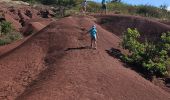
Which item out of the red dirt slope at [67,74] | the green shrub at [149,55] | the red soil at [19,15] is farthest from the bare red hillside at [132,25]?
the red soil at [19,15]

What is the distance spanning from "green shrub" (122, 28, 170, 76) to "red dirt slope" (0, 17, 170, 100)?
1411mm

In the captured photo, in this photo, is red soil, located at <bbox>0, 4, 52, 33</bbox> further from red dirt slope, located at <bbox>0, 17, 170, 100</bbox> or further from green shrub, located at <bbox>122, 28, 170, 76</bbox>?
red dirt slope, located at <bbox>0, 17, 170, 100</bbox>

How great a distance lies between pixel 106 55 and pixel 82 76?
222 inches

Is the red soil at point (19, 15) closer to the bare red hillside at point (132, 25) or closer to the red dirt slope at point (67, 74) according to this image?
the bare red hillside at point (132, 25)

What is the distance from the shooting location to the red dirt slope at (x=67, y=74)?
24.6 m

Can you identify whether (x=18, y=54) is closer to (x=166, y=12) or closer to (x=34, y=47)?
(x=34, y=47)

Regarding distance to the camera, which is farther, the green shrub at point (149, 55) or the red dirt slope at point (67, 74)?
the green shrub at point (149, 55)

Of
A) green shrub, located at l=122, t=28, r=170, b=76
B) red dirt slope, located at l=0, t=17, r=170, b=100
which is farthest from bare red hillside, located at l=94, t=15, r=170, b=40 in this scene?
red dirt slope, located at l=0, t=17, r=170, b=100

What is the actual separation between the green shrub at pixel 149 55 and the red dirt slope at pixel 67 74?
1.41 m

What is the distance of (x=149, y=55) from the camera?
110 feet

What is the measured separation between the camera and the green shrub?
32312mm

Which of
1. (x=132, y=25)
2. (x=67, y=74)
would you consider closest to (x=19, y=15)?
(x=132, y=25)

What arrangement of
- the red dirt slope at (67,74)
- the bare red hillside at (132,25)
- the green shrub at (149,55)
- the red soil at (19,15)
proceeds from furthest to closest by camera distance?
the red soil at (19,15), the bare red hillside at (132,25), the green shrub at (149,55), the red dirt slope at (67,74)

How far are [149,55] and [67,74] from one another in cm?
853
